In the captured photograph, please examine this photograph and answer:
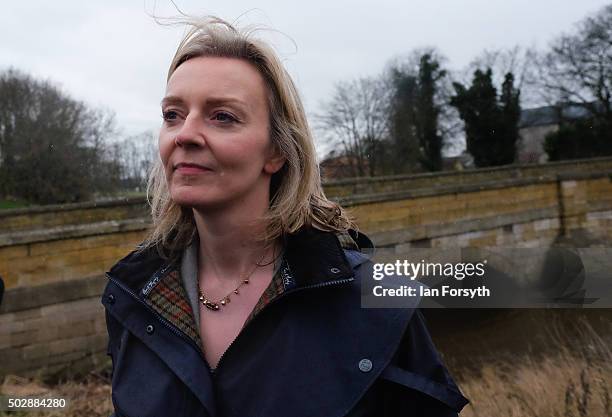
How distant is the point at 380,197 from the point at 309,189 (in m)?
10.1

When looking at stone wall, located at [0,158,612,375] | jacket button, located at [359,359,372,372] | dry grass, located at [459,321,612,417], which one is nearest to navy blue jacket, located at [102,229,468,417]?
jacket button, located at [359,359,372,372]

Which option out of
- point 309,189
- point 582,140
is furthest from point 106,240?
point 582,140

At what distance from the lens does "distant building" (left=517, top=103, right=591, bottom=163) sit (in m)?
20.1

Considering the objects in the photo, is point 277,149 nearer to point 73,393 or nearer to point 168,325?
point 168,325

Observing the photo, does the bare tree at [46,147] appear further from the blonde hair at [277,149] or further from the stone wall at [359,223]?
the blonde hair at [277,149]

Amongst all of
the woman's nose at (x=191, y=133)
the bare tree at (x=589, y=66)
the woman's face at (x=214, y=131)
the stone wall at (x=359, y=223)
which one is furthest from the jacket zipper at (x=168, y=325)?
the bare tree at (x=589, y=66)

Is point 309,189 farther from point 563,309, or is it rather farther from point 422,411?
point 563,309

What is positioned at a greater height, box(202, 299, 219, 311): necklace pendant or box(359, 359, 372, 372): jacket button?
box(202, 299, 219, 311): necklace pendant

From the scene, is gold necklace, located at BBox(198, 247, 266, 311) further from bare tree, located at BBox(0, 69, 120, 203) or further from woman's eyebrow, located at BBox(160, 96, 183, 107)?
bare tree, located at BBox(0, 69, 120, 203)

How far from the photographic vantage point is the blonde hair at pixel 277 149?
49.9 inches

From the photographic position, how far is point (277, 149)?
1.30 meters

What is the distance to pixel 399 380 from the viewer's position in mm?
1139

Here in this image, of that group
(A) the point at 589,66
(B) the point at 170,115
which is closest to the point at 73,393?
(B) the point at 170,115

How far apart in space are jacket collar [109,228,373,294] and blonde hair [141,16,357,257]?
31 mm
